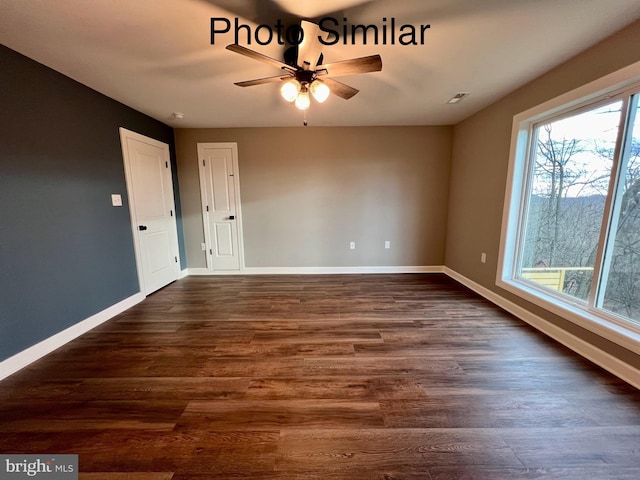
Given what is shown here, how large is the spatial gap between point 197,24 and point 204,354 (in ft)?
8.09

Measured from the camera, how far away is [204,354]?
6.77 ft

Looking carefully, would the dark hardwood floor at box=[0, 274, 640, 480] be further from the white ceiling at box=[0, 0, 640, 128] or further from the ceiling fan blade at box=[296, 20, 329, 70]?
the white ceiling at box=[0, 0, 640, 128]

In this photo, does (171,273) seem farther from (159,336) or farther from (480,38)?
(480,38)

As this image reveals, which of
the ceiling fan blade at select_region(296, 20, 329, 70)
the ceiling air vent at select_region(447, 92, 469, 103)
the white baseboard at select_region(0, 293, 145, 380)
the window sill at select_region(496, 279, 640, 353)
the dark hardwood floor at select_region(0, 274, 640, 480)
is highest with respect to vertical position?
the ceiling air vent at select_region(447, 92, 469, 103)

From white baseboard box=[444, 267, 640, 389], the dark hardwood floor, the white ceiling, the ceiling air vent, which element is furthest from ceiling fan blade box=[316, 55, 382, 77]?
white baseboard box=[444, 267, 640, 389]

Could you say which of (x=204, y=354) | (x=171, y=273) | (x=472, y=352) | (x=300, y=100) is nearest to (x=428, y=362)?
(x=472, y=352)

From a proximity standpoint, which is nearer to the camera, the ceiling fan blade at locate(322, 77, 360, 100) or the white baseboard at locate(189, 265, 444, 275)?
the ceiling fan blade at locate(322, 77, 360, 100)

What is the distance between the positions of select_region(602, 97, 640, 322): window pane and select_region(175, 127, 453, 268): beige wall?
7.60ft

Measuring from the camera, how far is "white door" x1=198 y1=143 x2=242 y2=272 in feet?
13.1

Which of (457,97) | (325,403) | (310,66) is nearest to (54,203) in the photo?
(310,66)

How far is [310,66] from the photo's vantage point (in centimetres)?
185

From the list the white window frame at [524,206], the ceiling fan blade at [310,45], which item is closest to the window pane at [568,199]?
the white window frame at [524,206]

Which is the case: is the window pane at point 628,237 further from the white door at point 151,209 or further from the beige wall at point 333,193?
the white door at point 151,209

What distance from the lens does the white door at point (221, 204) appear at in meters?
4.01
